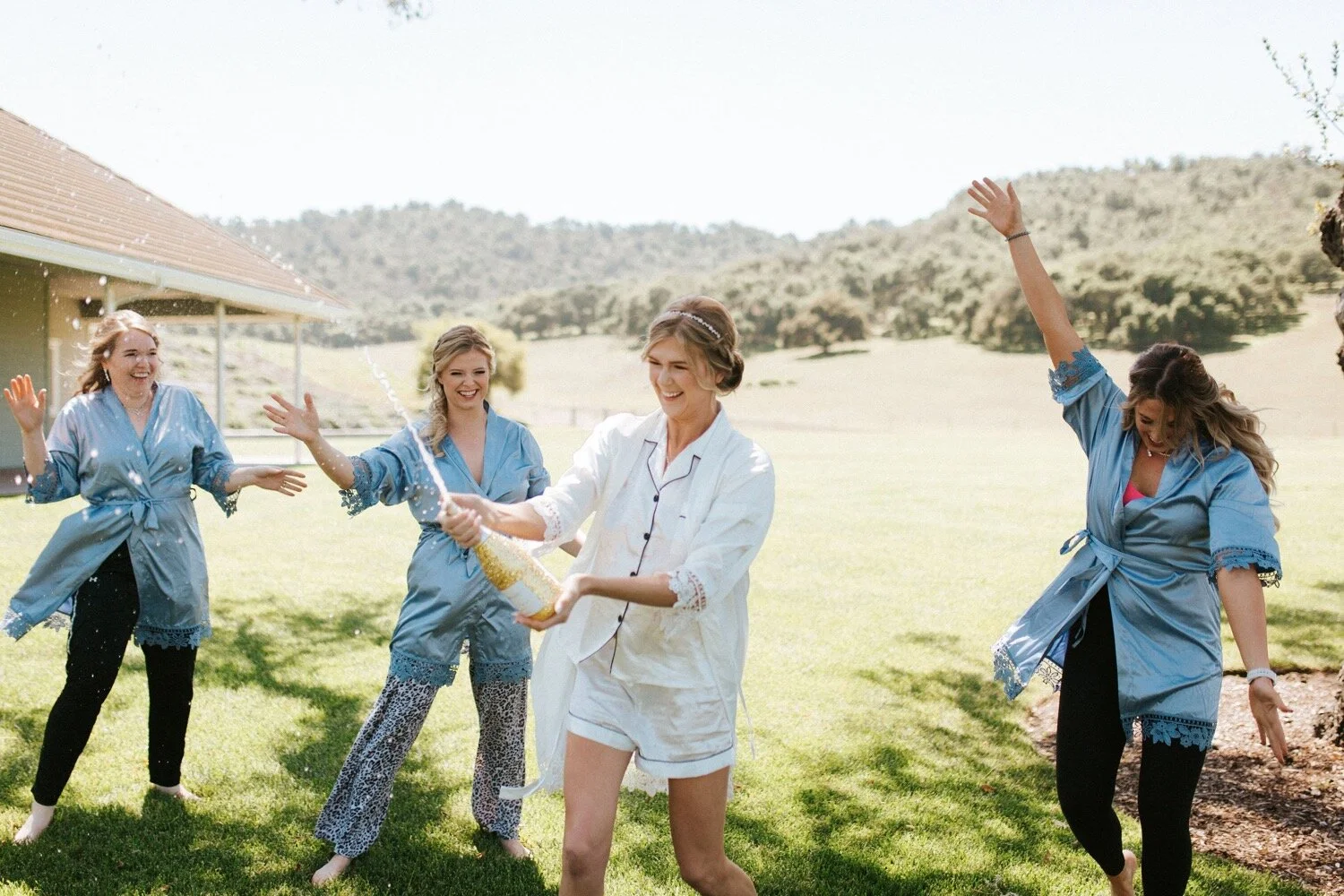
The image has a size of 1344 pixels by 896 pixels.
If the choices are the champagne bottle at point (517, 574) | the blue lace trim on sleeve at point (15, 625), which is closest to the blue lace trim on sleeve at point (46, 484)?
the blue lace trim on sleeve at point (15, 625)

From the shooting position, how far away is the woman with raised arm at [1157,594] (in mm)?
3172

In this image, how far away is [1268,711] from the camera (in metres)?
2.93

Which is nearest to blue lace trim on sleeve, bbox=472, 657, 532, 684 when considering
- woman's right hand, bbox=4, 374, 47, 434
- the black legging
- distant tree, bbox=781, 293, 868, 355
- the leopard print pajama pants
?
the leopard print pajama pants

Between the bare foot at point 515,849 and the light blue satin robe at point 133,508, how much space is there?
5.26ft

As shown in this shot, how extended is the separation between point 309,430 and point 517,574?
4.32 ft

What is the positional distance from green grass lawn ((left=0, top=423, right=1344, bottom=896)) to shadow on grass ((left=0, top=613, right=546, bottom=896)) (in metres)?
0.01

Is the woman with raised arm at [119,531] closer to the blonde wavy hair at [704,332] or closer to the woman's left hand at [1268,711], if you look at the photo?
the blonde wavy hair at [704,332]

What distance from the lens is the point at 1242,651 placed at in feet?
Result: 9.80

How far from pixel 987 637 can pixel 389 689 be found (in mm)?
6144

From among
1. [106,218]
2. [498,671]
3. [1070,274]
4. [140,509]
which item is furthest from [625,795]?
[1070,274]

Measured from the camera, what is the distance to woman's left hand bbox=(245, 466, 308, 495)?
434 cm

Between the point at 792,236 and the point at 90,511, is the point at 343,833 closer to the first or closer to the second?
the point at 90,511

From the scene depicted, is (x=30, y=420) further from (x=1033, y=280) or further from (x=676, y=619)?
(x=1033, y=280)

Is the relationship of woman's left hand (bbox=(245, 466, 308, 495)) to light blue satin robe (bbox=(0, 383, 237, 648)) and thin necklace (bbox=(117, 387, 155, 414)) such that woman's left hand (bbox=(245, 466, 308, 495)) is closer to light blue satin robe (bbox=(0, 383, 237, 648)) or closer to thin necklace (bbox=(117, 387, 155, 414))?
light blue satin robe (bbox=(0, 383, 237, 648))
